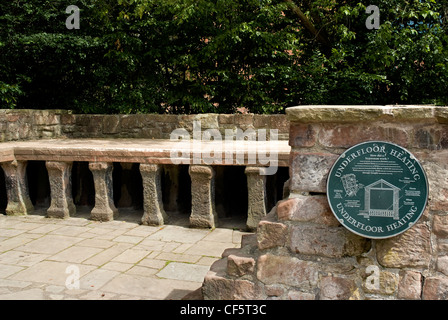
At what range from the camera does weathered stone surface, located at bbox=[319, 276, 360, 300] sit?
98.3 inches

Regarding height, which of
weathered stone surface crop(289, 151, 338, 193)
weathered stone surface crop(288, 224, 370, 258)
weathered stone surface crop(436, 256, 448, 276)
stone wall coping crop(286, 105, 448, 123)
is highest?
stone wall coping crop(286, 105, 448, 123)

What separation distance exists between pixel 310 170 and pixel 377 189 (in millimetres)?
404

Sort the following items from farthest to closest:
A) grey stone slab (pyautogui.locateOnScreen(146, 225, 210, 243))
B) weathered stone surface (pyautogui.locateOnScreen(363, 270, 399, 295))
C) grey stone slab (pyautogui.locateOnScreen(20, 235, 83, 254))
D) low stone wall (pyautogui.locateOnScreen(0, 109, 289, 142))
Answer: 1. low stone wall (pyautogui.locateOnScreen(0, 109, 289, 142))
2. grey stone slab (pyautogui.locateOnScreen(146, 225, 210, 243))
3. grey stone slab (pyautogui.locateOnScreen(20, 235, 83, 254))
4. weathered stone surface (pyautogui.locateOnScreen(363, 270, 399, 295))

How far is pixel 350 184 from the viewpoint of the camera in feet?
8.11

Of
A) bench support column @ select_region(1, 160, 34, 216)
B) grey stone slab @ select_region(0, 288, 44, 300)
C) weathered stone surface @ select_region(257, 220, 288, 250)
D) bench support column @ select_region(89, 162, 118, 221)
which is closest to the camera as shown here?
weathered stone surface @ select_region(257, 220, 288, 250)

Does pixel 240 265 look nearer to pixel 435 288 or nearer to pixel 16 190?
pixel 435 288

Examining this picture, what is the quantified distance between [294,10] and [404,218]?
672cm

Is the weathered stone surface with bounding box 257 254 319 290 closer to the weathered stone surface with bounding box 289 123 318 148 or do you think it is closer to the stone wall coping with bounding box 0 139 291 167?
the weathered stone surface with bounding box 289 123 318 148

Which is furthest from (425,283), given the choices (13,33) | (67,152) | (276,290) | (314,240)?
(13,33)

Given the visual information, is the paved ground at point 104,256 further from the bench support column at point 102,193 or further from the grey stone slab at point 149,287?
the bench support column at point 102,193

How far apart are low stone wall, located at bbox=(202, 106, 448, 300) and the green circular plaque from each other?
0.05m

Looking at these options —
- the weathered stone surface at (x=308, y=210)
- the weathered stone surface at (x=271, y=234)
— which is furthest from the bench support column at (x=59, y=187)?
the weathered stone surface at (x=308, y=210)

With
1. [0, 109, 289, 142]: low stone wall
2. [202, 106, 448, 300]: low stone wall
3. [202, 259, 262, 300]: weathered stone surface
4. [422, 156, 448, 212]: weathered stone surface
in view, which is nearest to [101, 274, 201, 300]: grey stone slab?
[202, 259, 262, 300]: weathered stone surface
